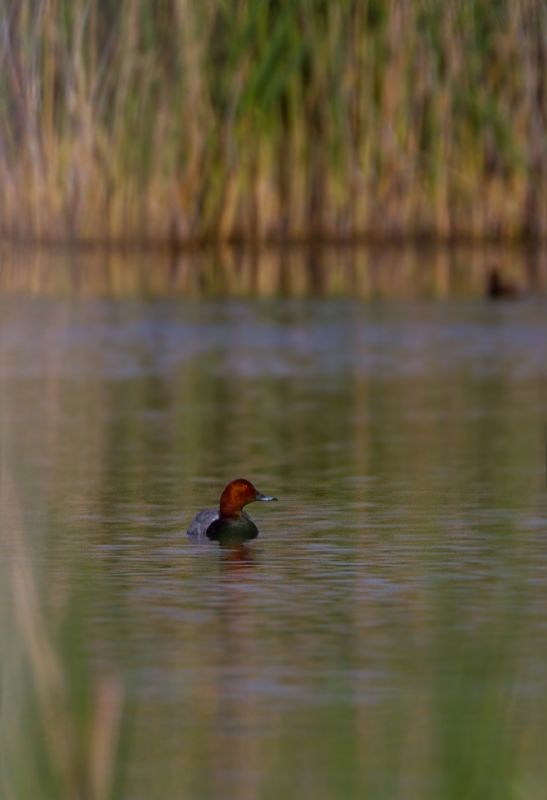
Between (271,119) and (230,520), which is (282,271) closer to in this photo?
(271,119)

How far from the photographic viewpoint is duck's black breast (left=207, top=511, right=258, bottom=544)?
22.5 feet

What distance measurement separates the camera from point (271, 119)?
18906mm

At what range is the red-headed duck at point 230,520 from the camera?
687cm

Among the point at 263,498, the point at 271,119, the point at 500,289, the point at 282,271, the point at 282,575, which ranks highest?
the point at 271,119

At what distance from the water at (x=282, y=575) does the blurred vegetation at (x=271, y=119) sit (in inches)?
217

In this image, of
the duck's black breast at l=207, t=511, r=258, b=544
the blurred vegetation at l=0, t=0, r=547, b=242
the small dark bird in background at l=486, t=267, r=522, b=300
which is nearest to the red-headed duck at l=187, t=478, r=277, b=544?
the duck's black breast at l=207, t=511, r=258, b=544

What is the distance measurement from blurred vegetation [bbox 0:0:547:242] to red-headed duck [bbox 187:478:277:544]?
36.3 feet

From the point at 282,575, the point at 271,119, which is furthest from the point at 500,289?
the point at 282,575

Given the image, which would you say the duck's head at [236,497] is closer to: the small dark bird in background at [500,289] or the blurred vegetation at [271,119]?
the small dark bird in background at [500,289]

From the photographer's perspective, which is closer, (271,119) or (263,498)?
(263,498)

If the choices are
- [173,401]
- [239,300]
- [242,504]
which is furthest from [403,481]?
[239,300]

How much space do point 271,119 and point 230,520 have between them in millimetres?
12273

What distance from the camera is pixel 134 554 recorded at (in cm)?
668

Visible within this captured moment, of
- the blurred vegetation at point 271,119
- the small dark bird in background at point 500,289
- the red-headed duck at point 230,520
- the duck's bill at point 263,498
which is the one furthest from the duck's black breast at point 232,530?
the blurred vegetation at point 271,119
